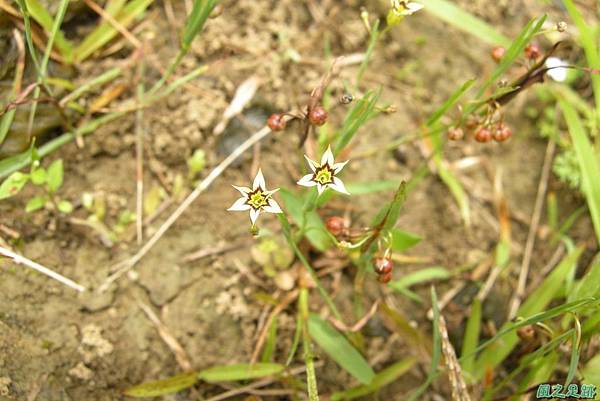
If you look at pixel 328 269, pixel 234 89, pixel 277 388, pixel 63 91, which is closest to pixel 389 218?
pixel 328 269

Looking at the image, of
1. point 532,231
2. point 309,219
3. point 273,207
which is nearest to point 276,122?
point 273,207

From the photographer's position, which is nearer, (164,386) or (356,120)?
(356,120)

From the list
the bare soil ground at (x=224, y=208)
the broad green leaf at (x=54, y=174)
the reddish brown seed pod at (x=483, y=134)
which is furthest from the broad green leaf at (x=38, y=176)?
the reddish brown seed pod at (x=483, y=134)

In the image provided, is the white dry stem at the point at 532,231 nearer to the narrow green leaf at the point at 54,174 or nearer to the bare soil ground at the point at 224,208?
the bare soil ground at the point at 224,208

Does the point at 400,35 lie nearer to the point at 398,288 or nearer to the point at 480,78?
the point at 480,78

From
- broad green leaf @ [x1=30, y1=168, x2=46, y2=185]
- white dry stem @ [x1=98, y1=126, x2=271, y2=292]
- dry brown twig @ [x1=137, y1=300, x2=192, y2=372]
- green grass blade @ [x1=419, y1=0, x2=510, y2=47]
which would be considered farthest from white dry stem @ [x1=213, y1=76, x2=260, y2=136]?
green grass blade @ [x1=419, y1=0, x2=510, y2=47]

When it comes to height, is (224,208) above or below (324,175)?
below

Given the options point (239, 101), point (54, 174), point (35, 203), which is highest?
point (239, 101)

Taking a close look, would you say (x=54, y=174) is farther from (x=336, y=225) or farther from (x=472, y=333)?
(x=472, y=333)
